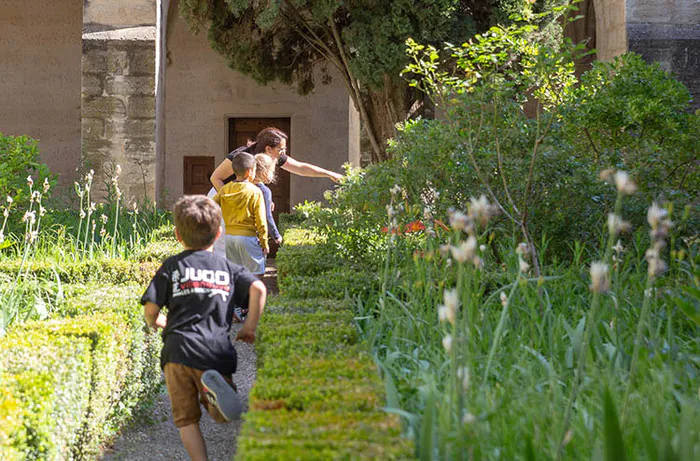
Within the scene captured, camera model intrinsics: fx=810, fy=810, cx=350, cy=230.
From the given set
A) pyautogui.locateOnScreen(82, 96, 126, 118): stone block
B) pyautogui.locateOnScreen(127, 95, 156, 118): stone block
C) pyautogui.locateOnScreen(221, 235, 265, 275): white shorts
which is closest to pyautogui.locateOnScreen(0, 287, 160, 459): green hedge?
pyautogui.locateOnScreen(221, 235, 265, 275): white shorts

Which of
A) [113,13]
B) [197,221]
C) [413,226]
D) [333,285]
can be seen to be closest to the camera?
[197,221]

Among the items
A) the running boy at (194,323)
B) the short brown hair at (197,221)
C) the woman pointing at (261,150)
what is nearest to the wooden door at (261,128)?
the woman pointing at (261,150)

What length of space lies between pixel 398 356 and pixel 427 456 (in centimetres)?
114

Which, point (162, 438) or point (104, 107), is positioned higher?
point (104, 107)

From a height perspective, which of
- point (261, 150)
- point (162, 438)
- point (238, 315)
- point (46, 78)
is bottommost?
point (162, 438)

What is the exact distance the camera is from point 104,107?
962cm

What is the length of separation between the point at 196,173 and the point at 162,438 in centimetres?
1056

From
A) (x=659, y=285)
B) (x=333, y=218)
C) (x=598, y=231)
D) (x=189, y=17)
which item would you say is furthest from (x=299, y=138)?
(x=659, y=285)

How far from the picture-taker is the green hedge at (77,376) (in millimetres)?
2439

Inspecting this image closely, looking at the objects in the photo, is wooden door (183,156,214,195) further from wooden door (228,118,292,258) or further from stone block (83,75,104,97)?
stone block (83,75,104,97)

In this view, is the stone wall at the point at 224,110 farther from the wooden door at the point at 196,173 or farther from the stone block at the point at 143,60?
the stone block at the point at 143,60

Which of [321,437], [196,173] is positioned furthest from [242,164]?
[196,173]

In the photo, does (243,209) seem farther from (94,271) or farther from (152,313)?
(152,313)

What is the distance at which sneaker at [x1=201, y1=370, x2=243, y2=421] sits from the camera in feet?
9.38
